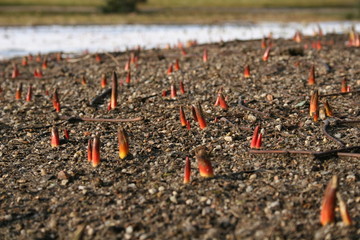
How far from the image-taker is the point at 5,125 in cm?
611

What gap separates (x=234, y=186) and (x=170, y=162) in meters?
0.78

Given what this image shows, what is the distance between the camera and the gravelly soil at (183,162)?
358 centimetres

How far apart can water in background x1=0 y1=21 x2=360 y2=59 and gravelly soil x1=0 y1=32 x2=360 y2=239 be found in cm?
482


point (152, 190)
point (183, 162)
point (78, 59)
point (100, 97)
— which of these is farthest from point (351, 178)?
point (78, 59)

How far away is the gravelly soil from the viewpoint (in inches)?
141

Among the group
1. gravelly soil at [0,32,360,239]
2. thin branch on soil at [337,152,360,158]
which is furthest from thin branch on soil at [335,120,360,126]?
thin branch on soil at [337,152,360,158]

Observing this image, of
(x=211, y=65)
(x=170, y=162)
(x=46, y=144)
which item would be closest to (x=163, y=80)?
(x=211, y=65)

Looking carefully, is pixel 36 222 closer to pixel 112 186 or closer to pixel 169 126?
pixel 112 186

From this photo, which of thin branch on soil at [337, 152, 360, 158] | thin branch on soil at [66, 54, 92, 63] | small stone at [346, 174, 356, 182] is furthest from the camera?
thin branch on soil at [66, 54, 92, 63]

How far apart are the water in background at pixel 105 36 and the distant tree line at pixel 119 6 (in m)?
7.70

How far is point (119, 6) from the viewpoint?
25.8 meters

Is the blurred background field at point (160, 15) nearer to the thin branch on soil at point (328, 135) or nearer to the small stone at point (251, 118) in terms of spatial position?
the small stone at point (251, 118)

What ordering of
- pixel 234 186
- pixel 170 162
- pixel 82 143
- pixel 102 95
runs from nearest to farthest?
1. pixel 234 186
2. pixel 170 162
3. pixel 82 143
4. pixel 102 95

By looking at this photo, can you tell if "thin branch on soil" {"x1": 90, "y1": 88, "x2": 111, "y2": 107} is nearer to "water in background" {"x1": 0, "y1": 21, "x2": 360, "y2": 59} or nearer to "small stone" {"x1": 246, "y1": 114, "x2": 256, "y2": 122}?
"small stone" {"x1": 246, "y1": 114, "x2": 256, "y2": 122}
